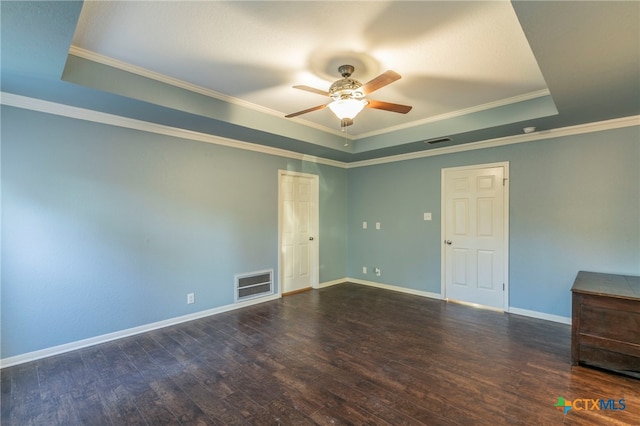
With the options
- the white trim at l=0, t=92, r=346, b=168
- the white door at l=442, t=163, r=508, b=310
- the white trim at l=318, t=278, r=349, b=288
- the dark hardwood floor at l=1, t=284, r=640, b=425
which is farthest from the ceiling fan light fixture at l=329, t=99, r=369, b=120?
the white trim at l=318, t=278, r=349, b=288

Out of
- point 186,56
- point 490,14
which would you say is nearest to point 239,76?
point 186,56

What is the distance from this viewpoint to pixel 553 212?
147 inches

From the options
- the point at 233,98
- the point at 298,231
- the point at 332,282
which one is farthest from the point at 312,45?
the point at 332,282

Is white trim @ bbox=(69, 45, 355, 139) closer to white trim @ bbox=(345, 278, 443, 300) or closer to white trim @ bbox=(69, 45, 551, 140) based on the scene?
white trim @ bbox=(69, 45, 551, 140)

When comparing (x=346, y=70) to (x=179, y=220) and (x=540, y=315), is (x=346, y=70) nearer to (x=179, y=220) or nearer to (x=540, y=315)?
(x=179, y=220)

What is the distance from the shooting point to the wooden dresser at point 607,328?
2391 mm

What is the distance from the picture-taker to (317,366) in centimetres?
264

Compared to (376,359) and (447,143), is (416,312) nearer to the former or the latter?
(376,359)

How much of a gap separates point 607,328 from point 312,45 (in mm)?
3436

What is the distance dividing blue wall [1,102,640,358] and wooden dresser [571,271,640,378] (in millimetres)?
1193

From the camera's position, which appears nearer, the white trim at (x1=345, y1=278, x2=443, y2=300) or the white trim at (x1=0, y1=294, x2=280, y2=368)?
the white trim at (x1=0, y1=294, x2=280, y2=368)

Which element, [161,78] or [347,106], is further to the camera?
[161,78]

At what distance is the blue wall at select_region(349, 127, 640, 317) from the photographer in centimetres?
332

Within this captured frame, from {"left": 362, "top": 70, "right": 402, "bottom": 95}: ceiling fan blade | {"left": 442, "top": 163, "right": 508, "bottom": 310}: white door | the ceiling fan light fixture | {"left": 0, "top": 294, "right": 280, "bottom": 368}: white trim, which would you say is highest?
{"left": 362, "top": 70, "right": 402, "bottom": 95}: ceiling fan blade
